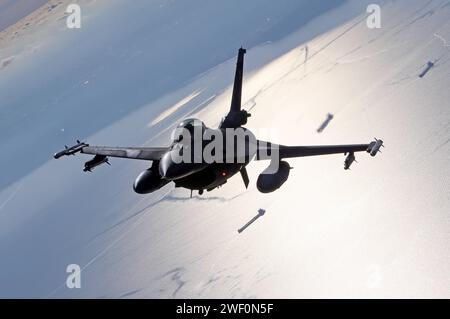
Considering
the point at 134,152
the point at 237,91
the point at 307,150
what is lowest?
the point at 307,150

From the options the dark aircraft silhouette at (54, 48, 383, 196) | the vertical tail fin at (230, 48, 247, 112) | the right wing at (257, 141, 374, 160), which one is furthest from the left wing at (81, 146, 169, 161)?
the vertical tail fin at (230, 48, 247, 112)

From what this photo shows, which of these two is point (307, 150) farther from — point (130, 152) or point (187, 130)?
point (130, 152)

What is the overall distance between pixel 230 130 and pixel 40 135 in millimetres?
139319

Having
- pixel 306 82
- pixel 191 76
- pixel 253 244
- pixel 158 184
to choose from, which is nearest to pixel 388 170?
pixel 253 244

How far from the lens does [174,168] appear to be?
2678 cm

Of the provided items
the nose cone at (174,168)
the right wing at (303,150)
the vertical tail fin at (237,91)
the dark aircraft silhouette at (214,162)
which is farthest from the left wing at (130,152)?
the vertical tail fin at (237,91)

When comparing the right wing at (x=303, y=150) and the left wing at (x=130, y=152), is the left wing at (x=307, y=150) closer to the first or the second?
the right wing at (x=303, y=150)

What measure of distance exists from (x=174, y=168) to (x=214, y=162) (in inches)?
143

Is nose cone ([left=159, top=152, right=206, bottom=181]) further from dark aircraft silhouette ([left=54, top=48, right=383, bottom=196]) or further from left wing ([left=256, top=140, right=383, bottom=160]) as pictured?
left wing ([left=256, top=140, right=383, bottom=160])

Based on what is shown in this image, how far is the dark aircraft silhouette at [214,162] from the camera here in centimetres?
2761

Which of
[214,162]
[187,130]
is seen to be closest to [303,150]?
[214,162]

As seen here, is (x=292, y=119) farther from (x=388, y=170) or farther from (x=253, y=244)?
(x=253, y=244)

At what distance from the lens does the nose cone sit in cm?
2675

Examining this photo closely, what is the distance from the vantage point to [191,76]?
143 m
